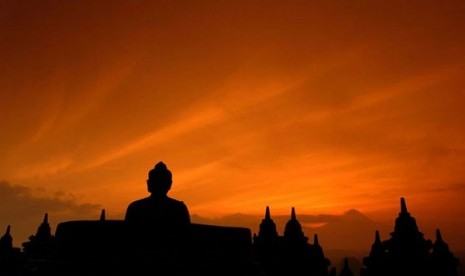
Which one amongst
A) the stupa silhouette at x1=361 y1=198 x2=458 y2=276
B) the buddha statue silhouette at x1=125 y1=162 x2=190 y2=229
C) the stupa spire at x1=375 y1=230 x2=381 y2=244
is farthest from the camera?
the stupa spire at x1=375 y1=230 x2=381 y2=244

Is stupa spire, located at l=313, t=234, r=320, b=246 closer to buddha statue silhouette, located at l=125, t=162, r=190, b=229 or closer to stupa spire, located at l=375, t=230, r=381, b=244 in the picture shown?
stupa spire, located at l=375, t=230, r=381, b=244

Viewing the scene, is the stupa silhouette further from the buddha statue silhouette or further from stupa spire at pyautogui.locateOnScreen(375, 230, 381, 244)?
the buddha statue silhouette

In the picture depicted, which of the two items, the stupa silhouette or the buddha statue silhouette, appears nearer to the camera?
the buddha statue silhouette

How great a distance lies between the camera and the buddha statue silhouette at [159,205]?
24.4 feet

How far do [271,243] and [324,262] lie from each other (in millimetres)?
3806

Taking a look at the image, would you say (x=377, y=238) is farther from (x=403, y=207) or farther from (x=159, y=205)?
(x=159, y=205)

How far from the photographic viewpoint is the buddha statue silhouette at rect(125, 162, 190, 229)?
24.4ft

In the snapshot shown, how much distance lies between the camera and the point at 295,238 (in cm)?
2730

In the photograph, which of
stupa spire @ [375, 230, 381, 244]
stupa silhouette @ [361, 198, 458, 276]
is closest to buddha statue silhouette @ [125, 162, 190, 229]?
stupa silhouette @ [361, 198, 458, 276]

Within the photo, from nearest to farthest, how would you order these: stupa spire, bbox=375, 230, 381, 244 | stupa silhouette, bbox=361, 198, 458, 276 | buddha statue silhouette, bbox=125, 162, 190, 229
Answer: buddha statue silhouette, bbox=125, 162, 190, 229
stupa silhouette, bbox=361, 198, 458, 276
stupa spire, bbox=375, 230, 381, 244

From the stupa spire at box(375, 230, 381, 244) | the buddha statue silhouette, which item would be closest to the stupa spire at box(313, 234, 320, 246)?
the stupa spire at box(375, 230, 381, 244)

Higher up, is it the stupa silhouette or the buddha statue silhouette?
the buddha statue silhouette

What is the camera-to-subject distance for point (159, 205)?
7941 mm

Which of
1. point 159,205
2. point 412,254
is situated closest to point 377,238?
point 412,254
